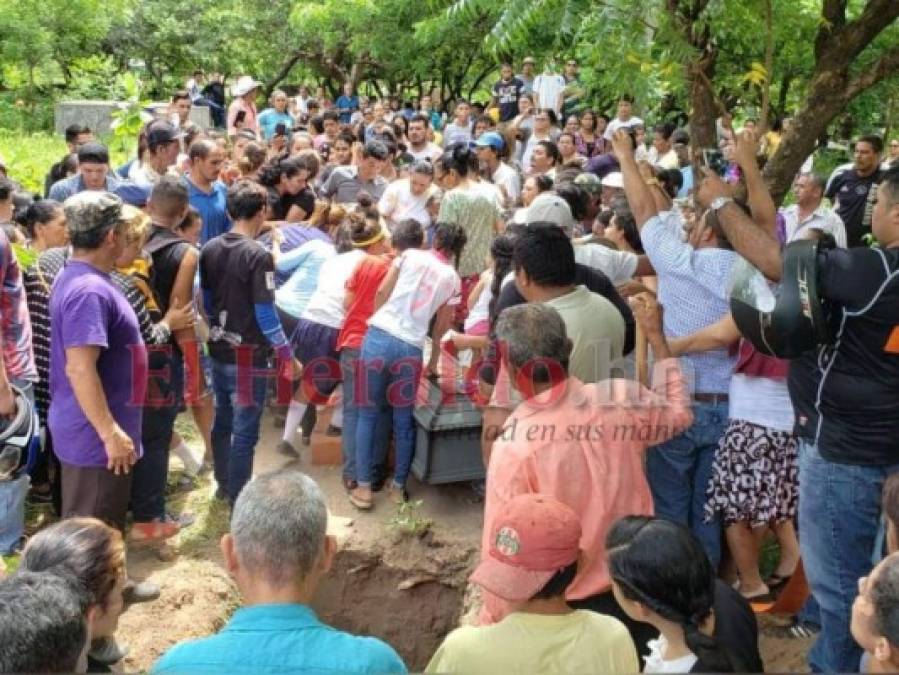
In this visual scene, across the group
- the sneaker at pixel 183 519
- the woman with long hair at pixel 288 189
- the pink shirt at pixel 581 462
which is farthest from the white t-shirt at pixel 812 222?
the sneaker at pixel 183 519

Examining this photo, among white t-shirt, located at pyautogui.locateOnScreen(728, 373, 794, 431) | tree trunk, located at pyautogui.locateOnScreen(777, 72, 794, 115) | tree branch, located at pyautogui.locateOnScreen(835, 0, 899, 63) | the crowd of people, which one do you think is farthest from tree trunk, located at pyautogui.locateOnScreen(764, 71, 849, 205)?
tree trunk, located at pyautogui.locateOnScreen(777, 72, 794, 115)

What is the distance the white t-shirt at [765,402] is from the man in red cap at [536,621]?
5.61 feet

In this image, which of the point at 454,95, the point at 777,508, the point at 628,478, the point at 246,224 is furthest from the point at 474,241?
the point at 454,95

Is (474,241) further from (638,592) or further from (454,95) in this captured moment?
(454,95)

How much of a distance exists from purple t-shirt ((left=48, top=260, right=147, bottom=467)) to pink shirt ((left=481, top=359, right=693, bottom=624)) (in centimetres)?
177

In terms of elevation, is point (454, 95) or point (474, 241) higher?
point (454, 95)

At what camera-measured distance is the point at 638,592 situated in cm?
257

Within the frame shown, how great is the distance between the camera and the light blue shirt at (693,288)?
13.6ft

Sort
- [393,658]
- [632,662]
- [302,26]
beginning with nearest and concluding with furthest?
[393,658], [632,662], [302,26]

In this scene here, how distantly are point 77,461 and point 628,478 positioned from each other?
239cm

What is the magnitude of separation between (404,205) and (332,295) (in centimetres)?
231

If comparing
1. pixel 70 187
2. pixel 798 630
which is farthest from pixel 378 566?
pixel 70 187

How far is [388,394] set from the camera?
560cm

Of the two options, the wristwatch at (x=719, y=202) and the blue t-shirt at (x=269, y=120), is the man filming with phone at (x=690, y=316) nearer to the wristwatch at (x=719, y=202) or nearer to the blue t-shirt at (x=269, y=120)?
the wristwatch at (x=719, y=202)
